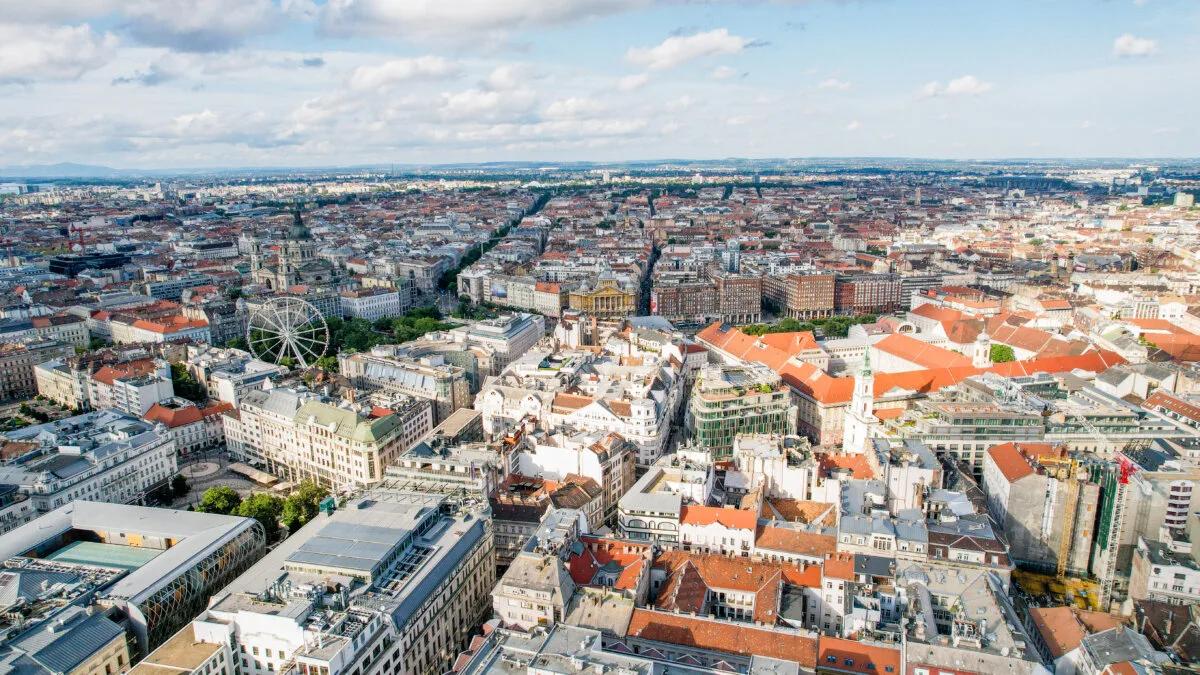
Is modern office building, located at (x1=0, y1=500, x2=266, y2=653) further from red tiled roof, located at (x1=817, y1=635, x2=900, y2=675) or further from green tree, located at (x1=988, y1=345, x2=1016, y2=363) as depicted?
green tree, located at (x1=988, y1=345, x2=1016, y2=363)

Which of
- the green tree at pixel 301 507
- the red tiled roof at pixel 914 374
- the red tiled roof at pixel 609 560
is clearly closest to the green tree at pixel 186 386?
the green tree at pixel 301 507

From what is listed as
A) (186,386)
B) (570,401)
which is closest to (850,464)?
(570,401)

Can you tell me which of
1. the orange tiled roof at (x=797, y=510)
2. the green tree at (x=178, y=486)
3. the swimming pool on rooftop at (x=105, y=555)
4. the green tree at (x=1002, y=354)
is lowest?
the green tree at (x=178, y=486)

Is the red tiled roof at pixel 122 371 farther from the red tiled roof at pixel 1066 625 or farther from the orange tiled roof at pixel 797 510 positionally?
the red tiled roof at pixel 1066 625

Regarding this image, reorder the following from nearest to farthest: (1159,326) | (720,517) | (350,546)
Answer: (350,546)
(720,517)
(1159,326)

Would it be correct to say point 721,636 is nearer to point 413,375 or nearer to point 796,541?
point 796,541

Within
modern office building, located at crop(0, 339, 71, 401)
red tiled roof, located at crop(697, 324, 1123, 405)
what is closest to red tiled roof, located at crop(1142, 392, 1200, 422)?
red tiled roof, located at crop(697, 324, 1123, 405)

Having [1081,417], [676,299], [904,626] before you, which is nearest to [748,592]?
[904,626]
